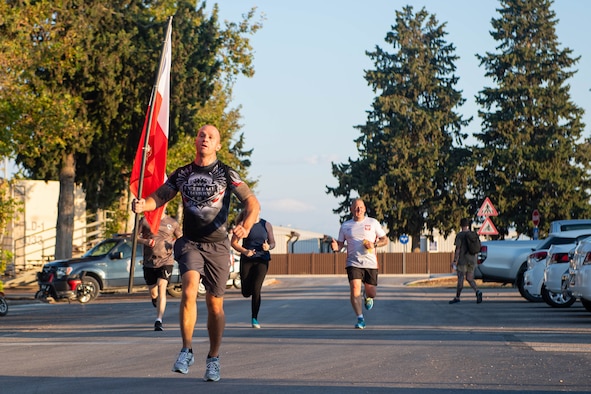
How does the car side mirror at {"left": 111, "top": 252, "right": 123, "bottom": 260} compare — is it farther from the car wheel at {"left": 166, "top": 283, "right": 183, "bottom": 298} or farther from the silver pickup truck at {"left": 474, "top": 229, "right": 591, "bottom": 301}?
the silver pickup truck at {"left": 474, "top": 229, "right": 591, "bottom": 301}

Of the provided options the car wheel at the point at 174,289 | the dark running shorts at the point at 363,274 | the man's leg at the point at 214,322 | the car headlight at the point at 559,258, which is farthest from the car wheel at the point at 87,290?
the man's leg at the point at 214,322

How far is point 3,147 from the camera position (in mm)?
27766

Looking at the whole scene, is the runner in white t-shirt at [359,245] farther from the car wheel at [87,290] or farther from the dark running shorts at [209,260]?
the car wheel at [87,290]

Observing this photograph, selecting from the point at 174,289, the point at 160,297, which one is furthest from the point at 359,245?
the point at 174,289

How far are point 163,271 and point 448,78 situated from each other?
5973 centimetres

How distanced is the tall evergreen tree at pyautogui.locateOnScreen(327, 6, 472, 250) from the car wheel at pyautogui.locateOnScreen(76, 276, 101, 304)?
4259 cm

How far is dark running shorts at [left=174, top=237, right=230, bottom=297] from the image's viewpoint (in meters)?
9.73

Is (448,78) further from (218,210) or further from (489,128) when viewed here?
(218,210)

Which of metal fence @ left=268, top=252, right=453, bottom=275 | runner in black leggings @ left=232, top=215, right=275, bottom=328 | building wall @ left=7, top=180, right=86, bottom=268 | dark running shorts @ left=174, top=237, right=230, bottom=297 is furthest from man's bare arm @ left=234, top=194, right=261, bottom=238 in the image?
metal fence @ left=268, top=252, right=453, bottom=275

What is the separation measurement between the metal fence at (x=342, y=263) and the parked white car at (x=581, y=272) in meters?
57.8

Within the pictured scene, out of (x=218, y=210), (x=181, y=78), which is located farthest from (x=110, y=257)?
(x=218, y=210)

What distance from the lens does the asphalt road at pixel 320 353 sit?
9500 millimetres

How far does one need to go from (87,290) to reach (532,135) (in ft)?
152

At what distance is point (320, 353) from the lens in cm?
1238
